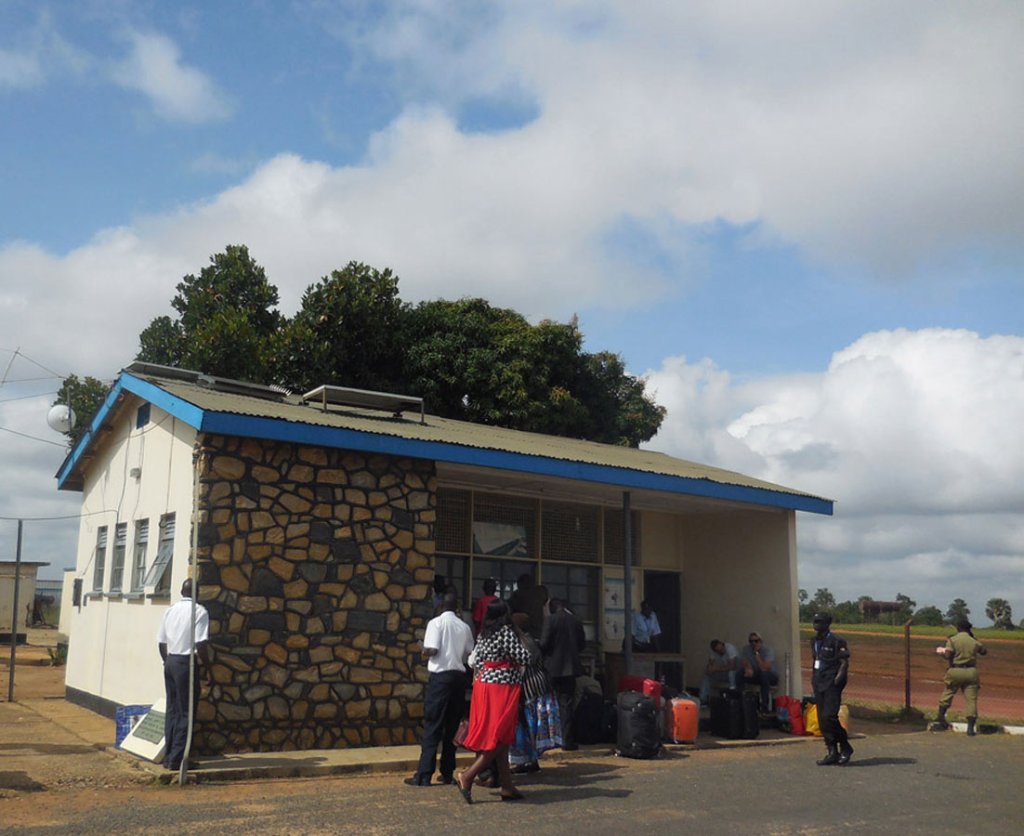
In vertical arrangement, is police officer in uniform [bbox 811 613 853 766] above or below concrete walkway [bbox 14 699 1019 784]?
above

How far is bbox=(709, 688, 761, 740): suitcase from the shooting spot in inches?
551

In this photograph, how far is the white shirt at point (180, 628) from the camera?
32.2ft

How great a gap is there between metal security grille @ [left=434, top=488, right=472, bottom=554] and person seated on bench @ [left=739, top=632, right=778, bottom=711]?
474 centimetres

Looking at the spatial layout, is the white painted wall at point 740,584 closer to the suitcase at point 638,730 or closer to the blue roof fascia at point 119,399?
the suitcase at point 638,730

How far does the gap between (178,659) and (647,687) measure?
18.4 feet

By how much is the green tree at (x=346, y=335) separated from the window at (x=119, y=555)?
11.0 meters

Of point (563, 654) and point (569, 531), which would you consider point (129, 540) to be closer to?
point (563, 654)

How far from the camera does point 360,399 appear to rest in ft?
43.9

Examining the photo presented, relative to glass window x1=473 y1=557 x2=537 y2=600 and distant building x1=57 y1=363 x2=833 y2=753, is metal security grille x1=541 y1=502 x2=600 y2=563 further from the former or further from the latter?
glass window x1=473 y1=557 x2=537 y2=600

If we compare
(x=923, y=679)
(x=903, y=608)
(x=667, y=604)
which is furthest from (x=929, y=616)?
(x=667, y=604)

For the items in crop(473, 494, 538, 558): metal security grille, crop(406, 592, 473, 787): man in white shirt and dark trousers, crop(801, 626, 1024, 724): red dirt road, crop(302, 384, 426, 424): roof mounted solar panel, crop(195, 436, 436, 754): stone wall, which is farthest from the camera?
crop(801, 626, 1024, 724): red dirt road

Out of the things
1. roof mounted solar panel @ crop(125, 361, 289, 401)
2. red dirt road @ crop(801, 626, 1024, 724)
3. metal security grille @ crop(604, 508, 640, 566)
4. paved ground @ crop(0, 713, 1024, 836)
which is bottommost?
red dirt road @ crop(801, 626, 1024, 724)

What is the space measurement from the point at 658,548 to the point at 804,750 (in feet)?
17.8

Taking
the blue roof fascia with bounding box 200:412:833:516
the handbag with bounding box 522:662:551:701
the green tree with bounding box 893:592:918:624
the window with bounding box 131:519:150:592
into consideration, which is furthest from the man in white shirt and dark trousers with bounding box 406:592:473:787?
the green tree with bounding box 893:592:918:624
